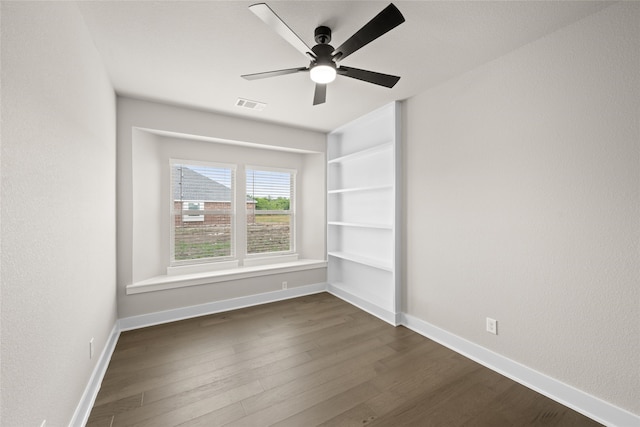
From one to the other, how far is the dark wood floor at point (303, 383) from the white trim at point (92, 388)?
0.14 ft

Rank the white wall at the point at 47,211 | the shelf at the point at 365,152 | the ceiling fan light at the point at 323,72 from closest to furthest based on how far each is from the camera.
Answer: the white wall at the point at 47,211 → the ceiling fan light at the point at 323,72 → the shelf at the point at 365,152

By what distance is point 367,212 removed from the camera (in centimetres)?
384

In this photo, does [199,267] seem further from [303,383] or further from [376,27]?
[376,27]

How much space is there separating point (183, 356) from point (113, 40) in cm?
267

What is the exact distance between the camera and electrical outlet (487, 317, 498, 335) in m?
2.27

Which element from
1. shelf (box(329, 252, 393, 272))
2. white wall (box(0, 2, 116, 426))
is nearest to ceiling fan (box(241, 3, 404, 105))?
white wall (box(0, 2, 116, 426))

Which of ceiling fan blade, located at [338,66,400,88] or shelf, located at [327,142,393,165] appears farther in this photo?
shelf, located at [327,142,393,165]

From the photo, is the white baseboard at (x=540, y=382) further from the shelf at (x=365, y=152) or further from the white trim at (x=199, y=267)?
the white trim at (x=199, y=267)

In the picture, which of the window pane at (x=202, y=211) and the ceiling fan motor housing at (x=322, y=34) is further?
the window pane at (x=202, y=211)

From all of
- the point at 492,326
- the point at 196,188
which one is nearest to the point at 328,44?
the point at 492,326

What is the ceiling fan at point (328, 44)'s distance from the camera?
1.42 metres

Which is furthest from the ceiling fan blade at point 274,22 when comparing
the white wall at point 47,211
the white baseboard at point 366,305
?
the white baseboard at point 366,305

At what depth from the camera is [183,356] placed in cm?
245

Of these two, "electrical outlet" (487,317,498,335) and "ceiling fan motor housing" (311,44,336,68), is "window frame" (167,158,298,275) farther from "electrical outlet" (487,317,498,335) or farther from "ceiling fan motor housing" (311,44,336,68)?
"electrical outlet" (487,317,498,335)
